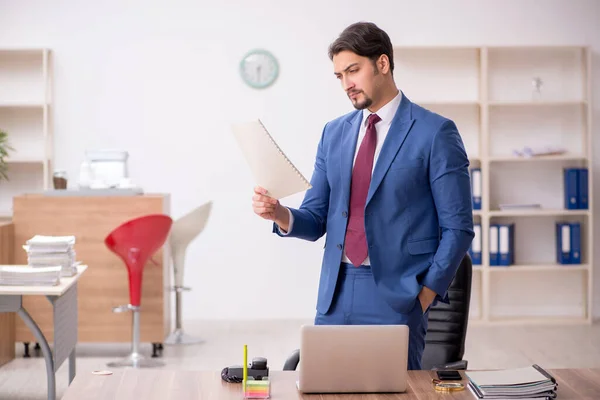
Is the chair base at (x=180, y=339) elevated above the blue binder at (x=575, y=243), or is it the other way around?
the blue binder at (x=575, y=243)

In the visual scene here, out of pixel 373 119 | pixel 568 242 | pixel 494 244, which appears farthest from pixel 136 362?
pixel 568 242

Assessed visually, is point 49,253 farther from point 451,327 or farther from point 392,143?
point 392,143

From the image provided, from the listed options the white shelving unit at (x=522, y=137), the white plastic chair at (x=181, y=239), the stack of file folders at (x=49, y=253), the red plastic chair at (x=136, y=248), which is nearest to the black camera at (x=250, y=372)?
the stack of file folders at (x=49, y=253)

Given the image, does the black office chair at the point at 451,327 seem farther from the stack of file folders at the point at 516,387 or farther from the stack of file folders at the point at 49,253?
the stack of file folders at the point at 49,253

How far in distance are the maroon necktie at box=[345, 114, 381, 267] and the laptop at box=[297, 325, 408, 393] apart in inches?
21.5

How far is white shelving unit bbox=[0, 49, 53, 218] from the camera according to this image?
7.17 metres

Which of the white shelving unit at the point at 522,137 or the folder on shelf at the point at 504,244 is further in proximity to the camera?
the white shelving unit at the point at 522,137

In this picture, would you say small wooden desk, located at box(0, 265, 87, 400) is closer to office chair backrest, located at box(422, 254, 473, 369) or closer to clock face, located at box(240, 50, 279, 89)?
office chair backrest, located at box(422, 254, 473, 369)

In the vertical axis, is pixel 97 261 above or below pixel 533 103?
below

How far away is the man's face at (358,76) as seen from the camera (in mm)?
2719

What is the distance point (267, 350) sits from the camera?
612 cm

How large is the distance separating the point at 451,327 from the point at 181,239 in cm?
313

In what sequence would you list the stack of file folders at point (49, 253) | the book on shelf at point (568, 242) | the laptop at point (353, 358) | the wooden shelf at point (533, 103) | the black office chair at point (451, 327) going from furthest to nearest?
1. the book on shelf at point (568, 242)
2. the wooden shelf at point (533, 103)
3. the stack of file folders at point (49, 253)
4. the black office chair at point (451, 327)
5. the laptop at point (353, 358)

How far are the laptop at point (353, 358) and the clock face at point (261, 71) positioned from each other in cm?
527
